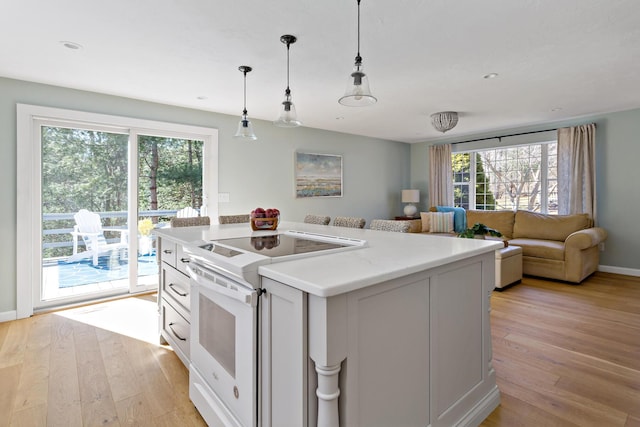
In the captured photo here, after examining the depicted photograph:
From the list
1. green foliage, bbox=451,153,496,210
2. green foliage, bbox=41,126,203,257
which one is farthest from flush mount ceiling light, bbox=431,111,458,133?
green foliage, bbox=41,126,203,257

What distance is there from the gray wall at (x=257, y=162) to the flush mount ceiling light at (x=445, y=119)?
1867 mm

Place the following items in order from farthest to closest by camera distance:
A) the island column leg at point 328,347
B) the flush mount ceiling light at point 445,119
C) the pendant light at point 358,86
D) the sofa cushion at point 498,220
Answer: the sofa cushion at point 498,220 → the flush mount ceiling light at point 445,119 → the pendant light at point 358,86 → the island column leg at point 328,347

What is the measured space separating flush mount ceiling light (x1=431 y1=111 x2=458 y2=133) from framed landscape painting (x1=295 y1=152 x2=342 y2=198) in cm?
186

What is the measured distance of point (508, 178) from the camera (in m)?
5.80

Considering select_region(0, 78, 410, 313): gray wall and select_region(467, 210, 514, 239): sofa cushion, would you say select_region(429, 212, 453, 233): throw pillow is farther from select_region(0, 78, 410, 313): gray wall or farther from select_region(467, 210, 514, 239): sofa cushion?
select_region(0, 78, 410, 313): gray wall

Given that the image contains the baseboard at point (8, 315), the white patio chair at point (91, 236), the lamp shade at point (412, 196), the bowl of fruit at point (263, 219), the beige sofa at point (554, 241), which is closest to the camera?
the bowl of fruit at point (263, 219)

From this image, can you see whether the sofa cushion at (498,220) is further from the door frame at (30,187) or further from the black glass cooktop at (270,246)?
the door frame at (30,187)

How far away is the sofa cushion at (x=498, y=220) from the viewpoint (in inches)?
207

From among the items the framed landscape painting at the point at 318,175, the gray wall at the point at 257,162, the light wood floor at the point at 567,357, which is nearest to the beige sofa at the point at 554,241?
the light wood floor at the point at 567,357

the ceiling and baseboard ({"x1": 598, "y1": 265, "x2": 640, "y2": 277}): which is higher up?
the ceiling

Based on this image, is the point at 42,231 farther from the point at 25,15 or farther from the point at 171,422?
the point at 171,422

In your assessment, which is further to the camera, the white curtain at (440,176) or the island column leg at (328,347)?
the white curtain at (440,176)

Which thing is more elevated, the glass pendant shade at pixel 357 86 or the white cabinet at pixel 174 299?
the glass pendant shade at pixel 357 86

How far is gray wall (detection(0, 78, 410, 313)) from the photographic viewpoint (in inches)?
124
